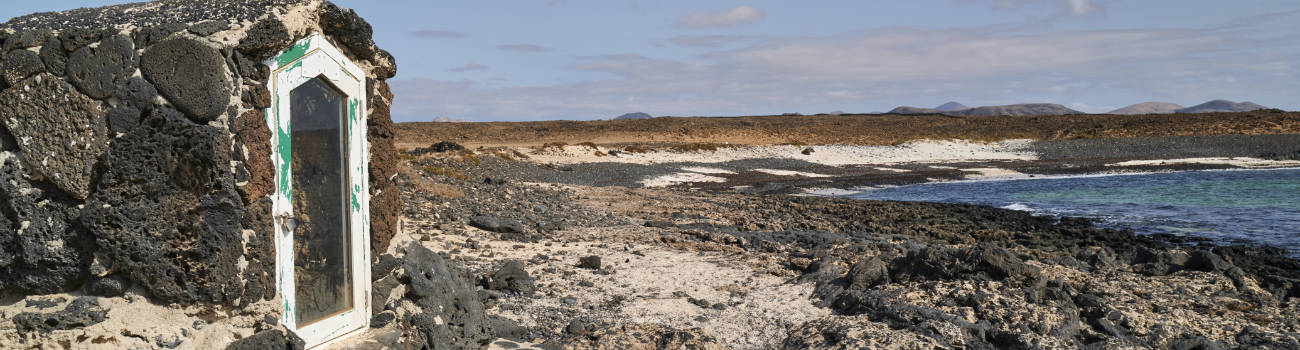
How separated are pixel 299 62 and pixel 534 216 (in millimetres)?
8404

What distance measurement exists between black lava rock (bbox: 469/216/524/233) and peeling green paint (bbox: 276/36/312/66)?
676 centimetres

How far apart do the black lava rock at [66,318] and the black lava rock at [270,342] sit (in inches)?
22.6

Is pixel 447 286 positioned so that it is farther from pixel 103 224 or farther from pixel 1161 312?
pixel 1161 312

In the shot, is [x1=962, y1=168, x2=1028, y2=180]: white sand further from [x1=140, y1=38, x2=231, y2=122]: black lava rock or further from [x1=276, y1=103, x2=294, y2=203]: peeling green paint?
[x1=140, y1=38, x2=231, y2=122]: black lava rock

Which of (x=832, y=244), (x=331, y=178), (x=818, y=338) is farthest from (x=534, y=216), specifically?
(x=331, y=178)

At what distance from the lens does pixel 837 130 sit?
6244cm

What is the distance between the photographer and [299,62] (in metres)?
4.19

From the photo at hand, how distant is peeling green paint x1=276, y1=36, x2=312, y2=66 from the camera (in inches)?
161

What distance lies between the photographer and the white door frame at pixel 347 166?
4102 millimetres

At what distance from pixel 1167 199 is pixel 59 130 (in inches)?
935

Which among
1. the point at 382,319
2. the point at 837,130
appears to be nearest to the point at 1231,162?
the point at 837,130

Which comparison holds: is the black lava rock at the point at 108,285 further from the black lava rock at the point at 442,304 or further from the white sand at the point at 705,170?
the white sand at the point at 705,170

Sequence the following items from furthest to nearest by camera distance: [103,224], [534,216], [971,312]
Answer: [534,216] → [971,312] → [103,224]

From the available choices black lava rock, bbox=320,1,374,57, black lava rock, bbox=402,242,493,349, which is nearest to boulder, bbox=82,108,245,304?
black lava rock, bbox=320,1,374,57
